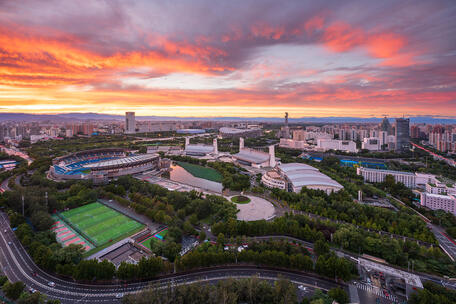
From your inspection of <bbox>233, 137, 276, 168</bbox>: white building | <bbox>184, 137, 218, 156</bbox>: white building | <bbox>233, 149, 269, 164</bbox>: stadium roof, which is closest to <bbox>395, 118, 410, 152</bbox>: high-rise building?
<bbox>233, 137, 276, 168</bbox>: white building

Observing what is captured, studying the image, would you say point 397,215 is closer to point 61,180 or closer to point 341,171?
point 341,171

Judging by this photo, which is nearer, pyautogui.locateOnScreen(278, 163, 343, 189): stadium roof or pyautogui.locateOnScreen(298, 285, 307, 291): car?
pyautogui.locateOnScreen(298, 285, 307, 291): car

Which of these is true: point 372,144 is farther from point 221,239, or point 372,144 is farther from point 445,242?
point 221,239

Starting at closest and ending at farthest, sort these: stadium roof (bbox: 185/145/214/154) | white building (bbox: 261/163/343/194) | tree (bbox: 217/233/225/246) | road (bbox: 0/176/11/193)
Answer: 1. tree (bbox: 217/233/225/246)
2. white building (bbox: 261/163/343/194)
3. road (bbox: 0/176/11/193)
4. stadium roof (bbox: 185/145/214/154)

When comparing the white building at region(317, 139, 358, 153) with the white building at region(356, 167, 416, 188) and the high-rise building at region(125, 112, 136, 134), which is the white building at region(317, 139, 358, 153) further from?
the high-rise building at region(125, 112, 136, 134)

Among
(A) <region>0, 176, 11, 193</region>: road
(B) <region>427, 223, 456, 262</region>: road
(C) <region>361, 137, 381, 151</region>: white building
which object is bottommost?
(B) <region>427, 223, 456, 262</region>: road

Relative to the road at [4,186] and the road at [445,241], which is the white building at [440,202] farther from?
the road at [4,186]
